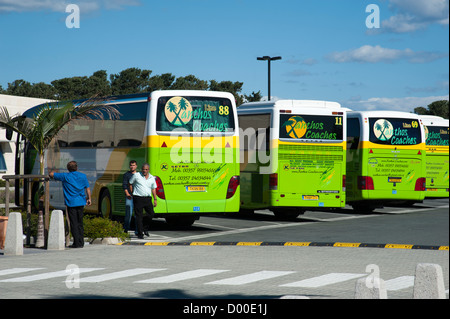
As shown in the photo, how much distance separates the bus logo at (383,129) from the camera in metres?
26.5

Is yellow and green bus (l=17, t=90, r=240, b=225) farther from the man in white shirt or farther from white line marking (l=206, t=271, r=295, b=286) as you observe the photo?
Result: white line marking (l=206, t=271, r=295, b=286)

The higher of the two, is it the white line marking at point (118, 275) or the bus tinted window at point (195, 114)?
the bus tinted window at point (195, 114)

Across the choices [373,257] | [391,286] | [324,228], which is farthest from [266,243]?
[391,286]

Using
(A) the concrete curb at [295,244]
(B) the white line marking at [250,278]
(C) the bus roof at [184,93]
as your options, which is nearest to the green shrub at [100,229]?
(A) the concrete curb at [295,244]

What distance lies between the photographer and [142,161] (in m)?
19.1

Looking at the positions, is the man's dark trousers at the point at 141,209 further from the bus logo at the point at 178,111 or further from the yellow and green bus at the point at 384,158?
the yellow and green bus at the point at 384,158

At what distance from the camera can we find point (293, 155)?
2281 cm

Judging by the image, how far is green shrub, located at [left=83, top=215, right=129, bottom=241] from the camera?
55.4 feet

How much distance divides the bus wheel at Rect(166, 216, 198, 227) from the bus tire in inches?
76.2

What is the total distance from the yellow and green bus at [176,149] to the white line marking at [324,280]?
7.99 metres

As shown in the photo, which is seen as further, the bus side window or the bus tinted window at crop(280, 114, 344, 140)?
the bus side window

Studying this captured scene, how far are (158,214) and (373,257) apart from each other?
6.68 meters

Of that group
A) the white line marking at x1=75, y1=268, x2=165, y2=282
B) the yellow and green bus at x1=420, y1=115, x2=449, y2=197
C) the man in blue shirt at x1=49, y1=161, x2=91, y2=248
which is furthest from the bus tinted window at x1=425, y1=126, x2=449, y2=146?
the white line marking at x1=75, y1=268, x2=165, y2=282
